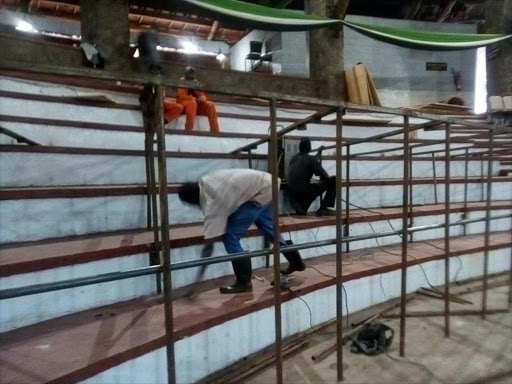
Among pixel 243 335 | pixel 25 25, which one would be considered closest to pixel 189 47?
pixel 25 25

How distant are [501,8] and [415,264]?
7356 millimetres

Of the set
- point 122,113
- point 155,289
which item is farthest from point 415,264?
point 122,113

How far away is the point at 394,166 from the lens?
5070 mm

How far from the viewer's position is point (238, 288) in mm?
2324

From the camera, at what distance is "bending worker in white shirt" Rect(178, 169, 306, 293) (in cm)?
226

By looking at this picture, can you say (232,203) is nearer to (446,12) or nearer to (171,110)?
(171,110)

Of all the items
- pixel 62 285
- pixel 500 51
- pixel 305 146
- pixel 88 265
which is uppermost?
pixel 500 51

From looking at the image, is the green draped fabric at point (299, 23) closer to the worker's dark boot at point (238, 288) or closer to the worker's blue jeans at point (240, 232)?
the worker's blue jeans at point (240, 232)

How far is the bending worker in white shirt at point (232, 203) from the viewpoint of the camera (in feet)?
7.41

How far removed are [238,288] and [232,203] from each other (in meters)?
0.59

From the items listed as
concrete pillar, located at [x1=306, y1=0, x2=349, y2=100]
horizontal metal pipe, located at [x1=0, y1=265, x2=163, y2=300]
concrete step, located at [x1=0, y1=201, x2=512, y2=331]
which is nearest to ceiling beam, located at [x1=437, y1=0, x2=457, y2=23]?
concrete pillar, located at [x1=306, y1=0, x2=349, y2=100]

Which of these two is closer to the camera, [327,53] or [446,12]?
[327,53]

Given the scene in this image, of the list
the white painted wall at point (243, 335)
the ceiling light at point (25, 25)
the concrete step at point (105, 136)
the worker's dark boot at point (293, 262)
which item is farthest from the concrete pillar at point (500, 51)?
the ceiling light at point (25, 25)

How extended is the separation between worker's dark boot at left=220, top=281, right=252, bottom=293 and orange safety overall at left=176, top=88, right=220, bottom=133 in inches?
90.9
